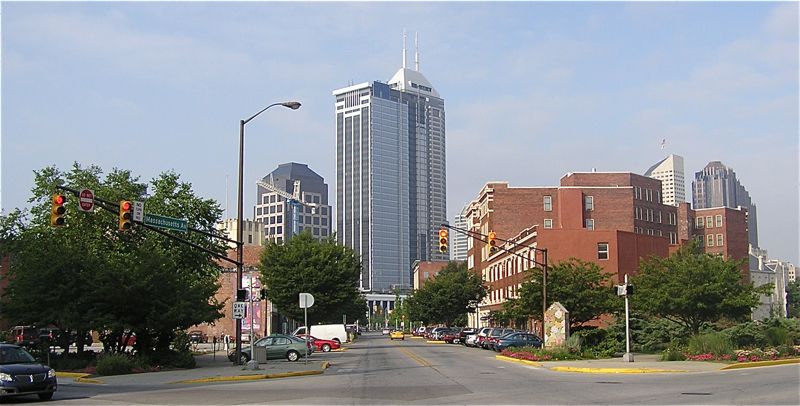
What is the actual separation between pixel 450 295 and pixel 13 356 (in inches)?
3201

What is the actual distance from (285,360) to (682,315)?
22993 mm

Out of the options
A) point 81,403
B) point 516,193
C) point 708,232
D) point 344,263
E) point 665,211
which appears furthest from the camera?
point 708,232

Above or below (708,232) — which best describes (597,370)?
below

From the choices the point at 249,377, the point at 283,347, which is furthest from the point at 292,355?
the point at 249,377

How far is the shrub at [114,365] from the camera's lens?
1229 inches

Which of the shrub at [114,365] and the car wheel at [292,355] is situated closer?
the shrub at [114,365]

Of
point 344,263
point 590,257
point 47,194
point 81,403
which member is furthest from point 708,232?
point 81,403

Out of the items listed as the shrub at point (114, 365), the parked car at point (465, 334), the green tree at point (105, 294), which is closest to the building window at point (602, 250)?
the parked car at point (465, 334)

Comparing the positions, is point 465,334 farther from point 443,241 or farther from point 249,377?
point 249,377

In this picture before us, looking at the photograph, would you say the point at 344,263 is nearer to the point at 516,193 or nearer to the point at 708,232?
the point at 516,193

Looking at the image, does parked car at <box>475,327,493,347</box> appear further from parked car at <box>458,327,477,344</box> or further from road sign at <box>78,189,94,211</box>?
road sign at <box>78,189,94,211</box>

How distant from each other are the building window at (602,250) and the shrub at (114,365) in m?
51.9

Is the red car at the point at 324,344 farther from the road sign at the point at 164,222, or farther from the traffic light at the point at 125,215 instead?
the traffic light at the point at 125,215

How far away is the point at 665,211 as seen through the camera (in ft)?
403
